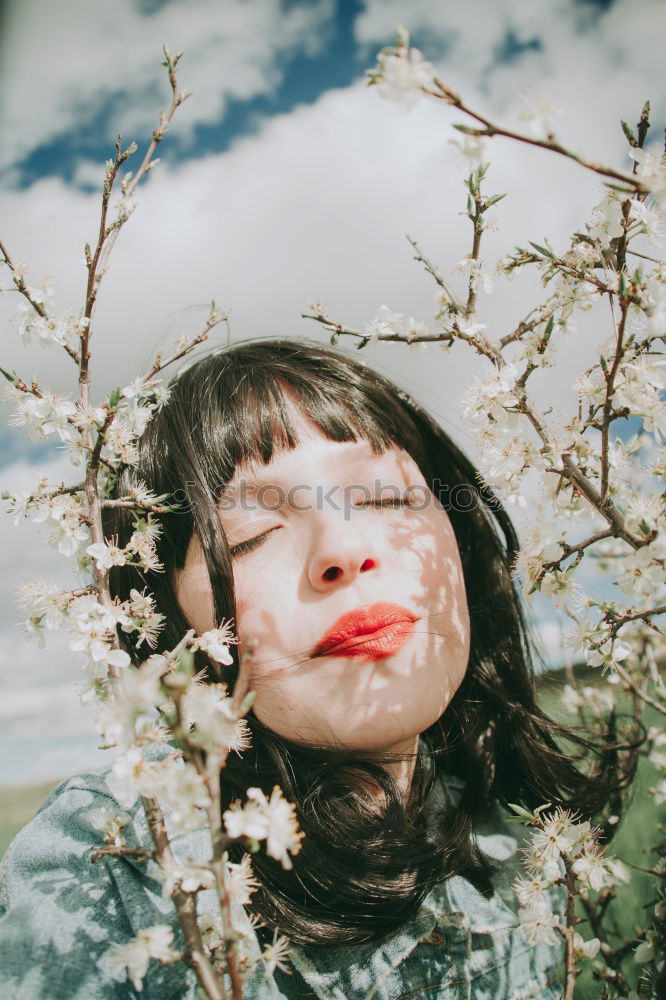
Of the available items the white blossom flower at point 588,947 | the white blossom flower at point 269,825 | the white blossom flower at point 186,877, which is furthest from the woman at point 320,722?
the white blossom flower at point 269,825

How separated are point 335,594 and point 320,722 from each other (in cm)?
30

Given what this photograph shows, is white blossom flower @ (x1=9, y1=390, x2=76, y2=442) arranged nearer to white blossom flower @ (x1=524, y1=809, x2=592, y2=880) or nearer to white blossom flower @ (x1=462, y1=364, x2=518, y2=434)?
white blossom flower @ (x1=462, y1=364, x2=518, y2=434)

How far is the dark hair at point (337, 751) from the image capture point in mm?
1602

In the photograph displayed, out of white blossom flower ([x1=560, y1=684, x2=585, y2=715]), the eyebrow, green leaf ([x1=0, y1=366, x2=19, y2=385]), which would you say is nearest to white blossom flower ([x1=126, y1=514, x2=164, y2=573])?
the eyebrow

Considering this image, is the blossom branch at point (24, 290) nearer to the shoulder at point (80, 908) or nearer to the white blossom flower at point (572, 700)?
the shoulder at point (80, 908)

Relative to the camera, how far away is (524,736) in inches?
89.0

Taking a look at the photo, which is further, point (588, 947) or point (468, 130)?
point (588, 947)

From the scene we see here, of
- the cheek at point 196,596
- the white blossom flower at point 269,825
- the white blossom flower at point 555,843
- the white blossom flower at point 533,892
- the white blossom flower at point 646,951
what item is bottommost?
the white blossom flower at point 646,951

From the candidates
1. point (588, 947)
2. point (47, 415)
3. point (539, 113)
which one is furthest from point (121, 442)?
point (588, 947)

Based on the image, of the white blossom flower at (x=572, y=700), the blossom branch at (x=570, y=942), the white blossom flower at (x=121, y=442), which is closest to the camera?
the blossom branch at (x=570, y=942)

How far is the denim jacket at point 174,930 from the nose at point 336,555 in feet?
2.26

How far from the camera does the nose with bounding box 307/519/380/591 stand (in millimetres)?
1545

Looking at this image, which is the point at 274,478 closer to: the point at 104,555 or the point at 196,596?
the point at 196,596

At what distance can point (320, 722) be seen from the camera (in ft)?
5.10
